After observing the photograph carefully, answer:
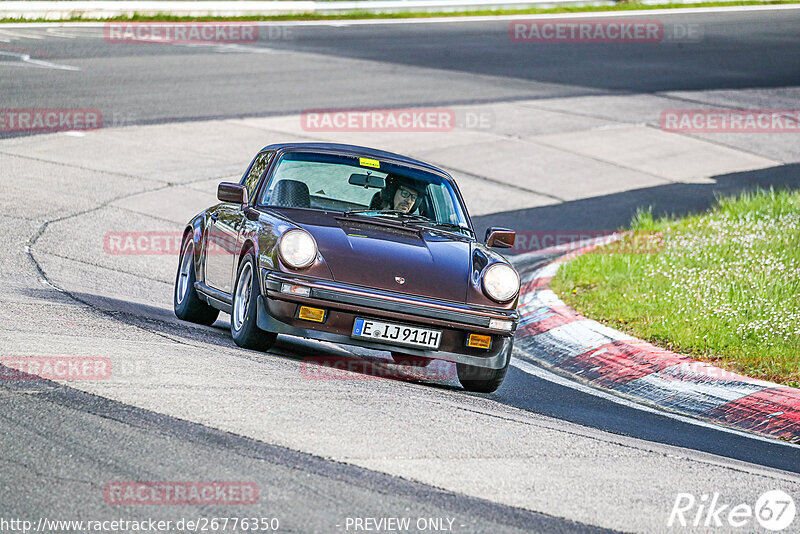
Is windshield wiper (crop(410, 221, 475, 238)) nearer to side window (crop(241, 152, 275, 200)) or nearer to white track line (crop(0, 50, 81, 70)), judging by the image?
side window (crop(241, 152, 275, 200))

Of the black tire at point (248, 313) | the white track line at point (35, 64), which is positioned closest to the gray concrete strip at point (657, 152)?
the white track line at point (35, 64)

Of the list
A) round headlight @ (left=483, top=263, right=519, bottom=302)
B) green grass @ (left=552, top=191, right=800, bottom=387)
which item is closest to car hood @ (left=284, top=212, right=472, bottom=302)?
round headlight @ (left=483, top=263, right=519, bottom=302)

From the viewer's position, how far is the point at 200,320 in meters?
8.98

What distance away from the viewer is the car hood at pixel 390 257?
701cm

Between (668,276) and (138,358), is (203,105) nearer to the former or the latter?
(668,276)

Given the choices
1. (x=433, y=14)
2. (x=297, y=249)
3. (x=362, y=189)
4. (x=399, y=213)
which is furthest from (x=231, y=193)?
(x=433, y=14)

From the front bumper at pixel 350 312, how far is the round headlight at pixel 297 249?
0.10 meters

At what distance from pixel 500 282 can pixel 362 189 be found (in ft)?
5.00

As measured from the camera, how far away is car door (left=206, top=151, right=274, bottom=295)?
315 inches

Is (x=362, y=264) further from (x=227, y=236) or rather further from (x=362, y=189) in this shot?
(x=227, y=236)

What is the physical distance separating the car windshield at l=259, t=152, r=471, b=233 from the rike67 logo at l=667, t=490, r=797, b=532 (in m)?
3.47

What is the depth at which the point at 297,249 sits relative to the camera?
277 inches

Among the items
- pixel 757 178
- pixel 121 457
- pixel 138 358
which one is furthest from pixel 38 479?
pixel 757 178

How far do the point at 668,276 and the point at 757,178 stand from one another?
7.62 m
